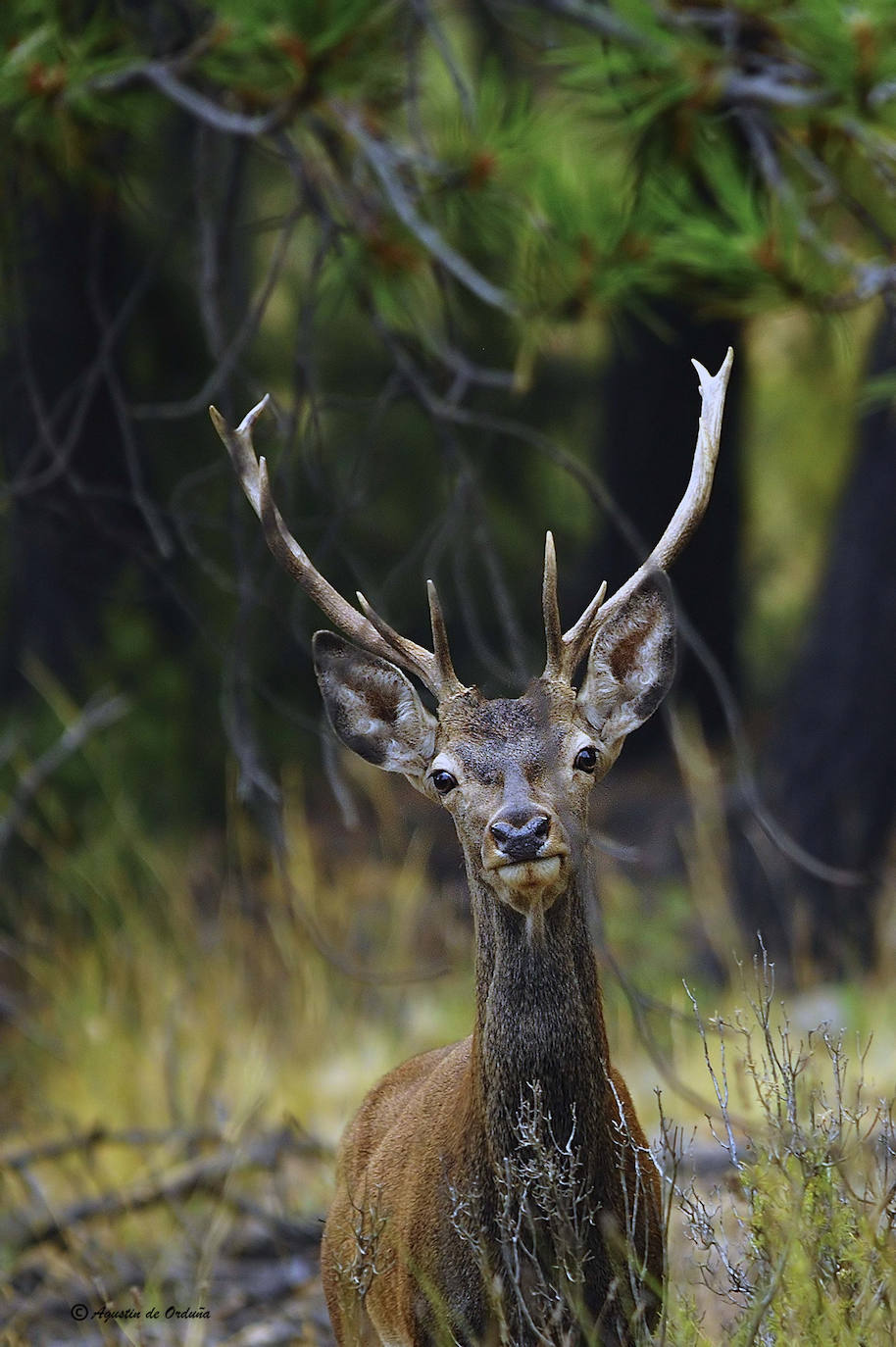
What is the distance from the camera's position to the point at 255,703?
867cm

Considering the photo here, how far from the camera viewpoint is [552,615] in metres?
2.74

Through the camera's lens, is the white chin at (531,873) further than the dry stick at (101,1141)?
No

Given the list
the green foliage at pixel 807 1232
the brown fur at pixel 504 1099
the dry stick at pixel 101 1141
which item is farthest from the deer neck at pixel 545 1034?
the dry stick at pixel 101 1141

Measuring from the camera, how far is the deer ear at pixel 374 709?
2.92 metres

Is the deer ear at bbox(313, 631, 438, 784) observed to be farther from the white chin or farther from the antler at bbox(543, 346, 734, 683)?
the white chin

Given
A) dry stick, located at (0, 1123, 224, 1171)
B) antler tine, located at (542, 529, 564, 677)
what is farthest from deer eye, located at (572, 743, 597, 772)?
dry stick, located at (0, 1123, 224, 1171)

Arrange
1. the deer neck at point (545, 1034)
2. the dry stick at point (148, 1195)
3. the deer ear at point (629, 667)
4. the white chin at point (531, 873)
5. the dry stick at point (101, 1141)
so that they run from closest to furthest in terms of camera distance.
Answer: the white chin at point (531, 873)
the deer neck at point (545, 1034)
the deer ear at point (629, 667)
the dry stick at point (148, 1195)
the dry stick at point (101, 1141)

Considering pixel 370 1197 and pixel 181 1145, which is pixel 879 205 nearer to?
pixel 370 1197

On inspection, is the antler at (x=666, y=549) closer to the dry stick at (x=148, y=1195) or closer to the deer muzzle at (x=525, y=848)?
the deer muzzle at (x=525, y=848)

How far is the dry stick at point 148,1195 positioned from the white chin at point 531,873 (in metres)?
2.06

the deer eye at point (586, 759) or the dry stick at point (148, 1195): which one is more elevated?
the deer eye at point (586, 759)

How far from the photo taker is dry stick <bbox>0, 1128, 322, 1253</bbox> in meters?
4.41

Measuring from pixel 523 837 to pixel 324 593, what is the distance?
57cm

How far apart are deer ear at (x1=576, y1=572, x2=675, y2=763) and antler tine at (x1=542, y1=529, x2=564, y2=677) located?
5cm
